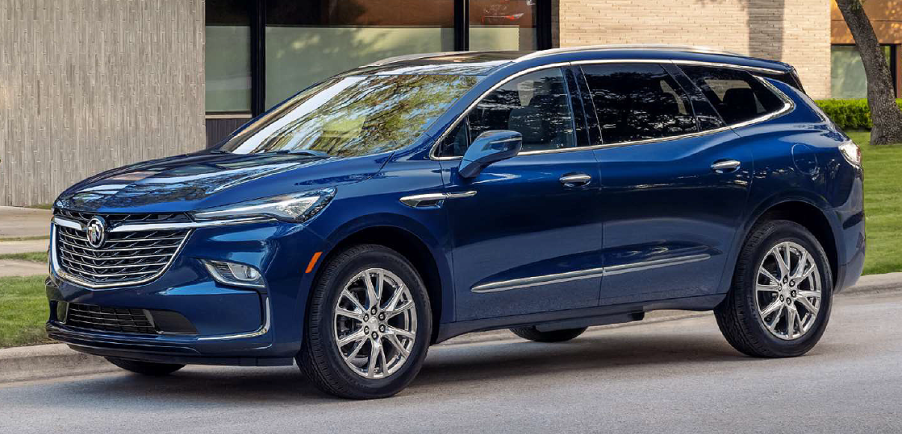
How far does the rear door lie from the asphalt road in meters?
0.61

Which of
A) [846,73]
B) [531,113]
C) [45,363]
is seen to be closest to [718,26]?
[846,73]

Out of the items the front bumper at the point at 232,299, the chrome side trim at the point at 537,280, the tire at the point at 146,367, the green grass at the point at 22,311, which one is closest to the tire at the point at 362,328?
the front bumper at the point at 232,299

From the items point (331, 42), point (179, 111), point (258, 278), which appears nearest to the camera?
point (258, 278)

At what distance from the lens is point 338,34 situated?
24.8 metres

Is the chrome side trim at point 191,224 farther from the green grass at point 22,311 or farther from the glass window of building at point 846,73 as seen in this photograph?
the glass window of building at point 846,73

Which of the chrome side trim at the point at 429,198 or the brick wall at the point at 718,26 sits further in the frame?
the brick wall at the point at 718,26

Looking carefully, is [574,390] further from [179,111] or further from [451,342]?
[179,111]

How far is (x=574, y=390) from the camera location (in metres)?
8.24

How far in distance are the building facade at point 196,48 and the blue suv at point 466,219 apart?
495 inches

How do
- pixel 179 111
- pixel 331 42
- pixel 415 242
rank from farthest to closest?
pixel 331 42
pixel 179 111
pixel 415 242

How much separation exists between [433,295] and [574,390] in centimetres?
96

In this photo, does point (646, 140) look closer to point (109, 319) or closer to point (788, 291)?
point (788, 291)

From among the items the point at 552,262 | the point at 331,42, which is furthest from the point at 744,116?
the point at 331,42

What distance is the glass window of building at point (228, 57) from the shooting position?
2366cm
